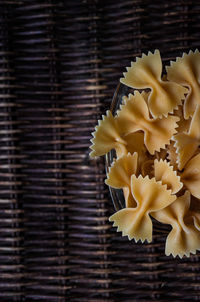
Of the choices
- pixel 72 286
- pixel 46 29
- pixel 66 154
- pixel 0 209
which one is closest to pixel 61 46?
pixel 46 29

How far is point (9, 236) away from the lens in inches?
26.4

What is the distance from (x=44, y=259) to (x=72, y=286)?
6 centimetres

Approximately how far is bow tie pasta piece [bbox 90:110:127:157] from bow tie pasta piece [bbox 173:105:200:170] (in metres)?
0.07

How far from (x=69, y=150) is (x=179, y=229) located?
0.73ft

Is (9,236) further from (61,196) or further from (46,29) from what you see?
(46,29)

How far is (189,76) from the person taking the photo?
1.72 ft

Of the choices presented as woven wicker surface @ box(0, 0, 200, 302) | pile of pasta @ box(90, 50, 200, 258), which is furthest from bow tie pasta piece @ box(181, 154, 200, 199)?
woven wicker surface @ box(0, 0, 200, 302)

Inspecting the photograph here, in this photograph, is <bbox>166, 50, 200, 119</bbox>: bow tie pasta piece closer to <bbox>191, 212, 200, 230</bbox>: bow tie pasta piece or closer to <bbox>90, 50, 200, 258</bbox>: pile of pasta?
<bbox>90, 50, 200, 258</bbox>: pile of pasta

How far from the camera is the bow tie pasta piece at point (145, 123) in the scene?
0.52m

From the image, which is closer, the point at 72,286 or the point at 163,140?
the point at 163,140

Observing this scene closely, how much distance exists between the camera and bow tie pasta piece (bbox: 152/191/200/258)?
514mm

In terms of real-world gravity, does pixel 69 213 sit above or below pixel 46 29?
below

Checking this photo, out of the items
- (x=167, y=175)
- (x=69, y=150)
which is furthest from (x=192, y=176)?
(x=69, y=150)

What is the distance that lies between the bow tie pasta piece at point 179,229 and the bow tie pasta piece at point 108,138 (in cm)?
9
